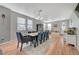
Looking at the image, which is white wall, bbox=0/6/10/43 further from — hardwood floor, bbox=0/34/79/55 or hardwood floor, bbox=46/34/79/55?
hardwood floor, bbox=46/34/79/55

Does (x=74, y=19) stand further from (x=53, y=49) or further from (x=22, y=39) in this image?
(x=22, y=39)

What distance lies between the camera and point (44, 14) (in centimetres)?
293

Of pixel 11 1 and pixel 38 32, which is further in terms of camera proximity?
pixel 38 32

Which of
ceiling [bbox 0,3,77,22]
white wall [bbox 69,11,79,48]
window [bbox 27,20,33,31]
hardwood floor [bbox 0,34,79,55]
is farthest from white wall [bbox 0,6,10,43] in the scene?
white wall [bbox 69,11,79,48]

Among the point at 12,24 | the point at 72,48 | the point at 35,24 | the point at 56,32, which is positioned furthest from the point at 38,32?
the point at 72,48

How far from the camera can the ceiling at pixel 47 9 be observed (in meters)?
2.73

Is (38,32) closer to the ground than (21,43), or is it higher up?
higher up

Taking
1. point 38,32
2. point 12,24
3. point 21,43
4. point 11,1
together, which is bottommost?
point 21,43

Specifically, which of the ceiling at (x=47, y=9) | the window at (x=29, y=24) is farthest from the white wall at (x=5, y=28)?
the window at (x=29, y=24)

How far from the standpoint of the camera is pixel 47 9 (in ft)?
9.25

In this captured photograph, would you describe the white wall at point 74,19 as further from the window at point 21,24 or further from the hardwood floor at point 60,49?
the window at point 21,24

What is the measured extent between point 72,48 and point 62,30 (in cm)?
49

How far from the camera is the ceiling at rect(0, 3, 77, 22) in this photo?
2.73 metres

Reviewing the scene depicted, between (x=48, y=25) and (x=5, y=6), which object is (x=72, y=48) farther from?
(x=5, y=6)
